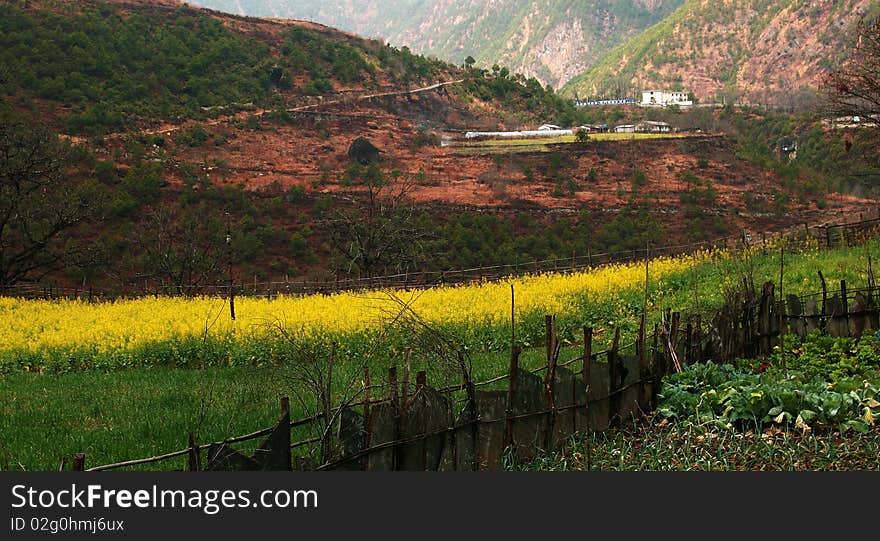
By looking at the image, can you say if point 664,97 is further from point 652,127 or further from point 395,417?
point 395,417

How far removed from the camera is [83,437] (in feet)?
31.3

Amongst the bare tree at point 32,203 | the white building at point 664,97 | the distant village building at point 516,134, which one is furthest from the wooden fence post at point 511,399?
the white building at point 664,97

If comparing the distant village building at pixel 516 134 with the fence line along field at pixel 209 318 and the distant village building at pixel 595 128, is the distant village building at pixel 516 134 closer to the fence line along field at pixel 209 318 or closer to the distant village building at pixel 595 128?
the distant village building at pixel 595 128

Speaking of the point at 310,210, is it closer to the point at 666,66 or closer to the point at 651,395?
the point at 651,395

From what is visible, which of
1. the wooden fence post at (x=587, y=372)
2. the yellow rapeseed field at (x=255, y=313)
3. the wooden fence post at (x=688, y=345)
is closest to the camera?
the wooden fence post at (x=587, y=372)

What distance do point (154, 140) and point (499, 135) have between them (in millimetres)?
35357

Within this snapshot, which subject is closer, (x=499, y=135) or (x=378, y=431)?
(x=378, y=431)

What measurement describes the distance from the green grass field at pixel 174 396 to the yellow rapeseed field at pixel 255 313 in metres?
1.11

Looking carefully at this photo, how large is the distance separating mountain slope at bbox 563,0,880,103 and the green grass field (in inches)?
5694

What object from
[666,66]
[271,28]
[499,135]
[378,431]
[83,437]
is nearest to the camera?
[378,431]

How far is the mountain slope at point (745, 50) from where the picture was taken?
518 ft

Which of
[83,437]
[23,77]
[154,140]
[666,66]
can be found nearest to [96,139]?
[154,140]


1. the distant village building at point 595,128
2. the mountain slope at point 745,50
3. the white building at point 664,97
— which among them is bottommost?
the distant village building at point 595,128

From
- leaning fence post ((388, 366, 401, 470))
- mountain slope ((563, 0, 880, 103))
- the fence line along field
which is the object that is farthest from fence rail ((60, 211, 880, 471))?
mountain slope ((563, 0, 880, 103))
